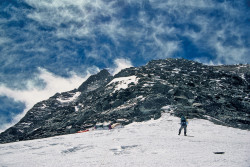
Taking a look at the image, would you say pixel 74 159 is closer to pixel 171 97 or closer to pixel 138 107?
pixel 138 107

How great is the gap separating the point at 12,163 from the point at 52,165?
11.7 feet

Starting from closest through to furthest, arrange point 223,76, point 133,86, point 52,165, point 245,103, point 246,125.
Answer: point 52,165
point 246,125
point 245,103
point 133,86
point 223,76

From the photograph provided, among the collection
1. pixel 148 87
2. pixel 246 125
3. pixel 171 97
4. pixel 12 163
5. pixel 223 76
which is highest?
pixel 223 76

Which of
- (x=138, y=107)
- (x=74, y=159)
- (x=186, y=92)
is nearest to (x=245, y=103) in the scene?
(x=186, y=92)

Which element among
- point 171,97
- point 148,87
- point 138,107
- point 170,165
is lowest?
point 170,165

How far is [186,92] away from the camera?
175ft

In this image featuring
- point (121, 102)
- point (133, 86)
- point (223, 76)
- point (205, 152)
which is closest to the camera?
point (205, 152)

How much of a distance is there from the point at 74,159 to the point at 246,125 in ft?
122

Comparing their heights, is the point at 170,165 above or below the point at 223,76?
below

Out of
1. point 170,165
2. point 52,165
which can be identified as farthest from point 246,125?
point 52,165

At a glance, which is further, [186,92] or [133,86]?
[133,86]

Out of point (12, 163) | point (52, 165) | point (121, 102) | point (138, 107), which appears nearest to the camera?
point (52, 165)

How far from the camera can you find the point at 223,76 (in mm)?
91750

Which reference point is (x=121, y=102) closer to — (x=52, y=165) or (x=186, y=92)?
(x=186, y=92)
